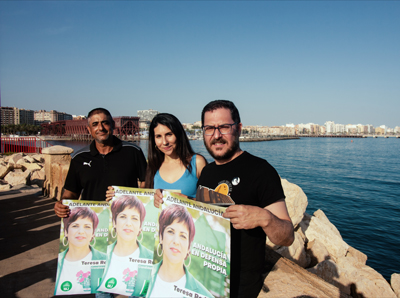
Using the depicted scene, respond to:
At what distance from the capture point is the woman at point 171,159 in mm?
2666

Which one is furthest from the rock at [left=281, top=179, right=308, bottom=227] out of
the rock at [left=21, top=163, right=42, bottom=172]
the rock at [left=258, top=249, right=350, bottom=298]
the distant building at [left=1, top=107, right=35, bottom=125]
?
the distant building at [left=1, top=107, right=35, bottom=125]

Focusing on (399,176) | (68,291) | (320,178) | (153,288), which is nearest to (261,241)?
(153,288)

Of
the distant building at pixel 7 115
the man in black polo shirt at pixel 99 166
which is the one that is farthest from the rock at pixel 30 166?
the distant building at pixel 7 115

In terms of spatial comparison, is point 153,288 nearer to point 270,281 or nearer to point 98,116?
point 270,281

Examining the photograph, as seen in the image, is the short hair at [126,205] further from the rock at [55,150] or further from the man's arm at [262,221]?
the rock at [55,150]

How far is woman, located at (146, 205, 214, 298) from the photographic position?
177 centimetres

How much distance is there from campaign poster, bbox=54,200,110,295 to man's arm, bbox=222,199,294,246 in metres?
1.60

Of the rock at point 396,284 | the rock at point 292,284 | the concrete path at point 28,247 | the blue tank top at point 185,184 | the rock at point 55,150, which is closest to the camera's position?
the rock at point 292,284

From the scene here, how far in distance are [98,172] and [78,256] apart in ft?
2.99

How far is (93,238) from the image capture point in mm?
2633

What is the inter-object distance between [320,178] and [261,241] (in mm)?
30084

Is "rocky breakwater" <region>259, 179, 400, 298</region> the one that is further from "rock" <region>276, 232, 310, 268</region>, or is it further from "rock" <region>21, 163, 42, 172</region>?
"rock" <region>21, 163, 42, 172</region>

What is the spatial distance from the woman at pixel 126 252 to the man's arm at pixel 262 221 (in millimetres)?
1143

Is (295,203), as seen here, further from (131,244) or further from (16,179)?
(16,179)
